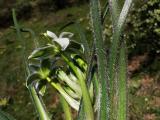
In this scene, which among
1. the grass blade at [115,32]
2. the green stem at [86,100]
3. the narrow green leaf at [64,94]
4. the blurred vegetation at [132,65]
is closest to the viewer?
the grass blade at [115,32]

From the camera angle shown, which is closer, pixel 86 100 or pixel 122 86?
pixel 122 86

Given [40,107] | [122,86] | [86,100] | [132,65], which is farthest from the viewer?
[132,65]

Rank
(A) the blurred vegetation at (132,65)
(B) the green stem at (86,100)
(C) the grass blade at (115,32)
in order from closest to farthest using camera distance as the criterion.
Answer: (C) the grass blade at (115,32) < (B) the green stem at (86,100) < (A) the blurred vegetation at (132,65)

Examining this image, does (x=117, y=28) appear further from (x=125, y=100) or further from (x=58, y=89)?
(x=58, y=89)


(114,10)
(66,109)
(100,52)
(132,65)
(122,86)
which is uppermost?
(114,10)

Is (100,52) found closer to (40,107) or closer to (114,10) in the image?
(114,10)

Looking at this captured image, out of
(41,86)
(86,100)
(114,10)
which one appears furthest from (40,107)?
(114,10)

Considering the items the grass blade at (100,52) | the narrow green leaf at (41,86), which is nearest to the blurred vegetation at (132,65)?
the narrow green leaf at (41,86)

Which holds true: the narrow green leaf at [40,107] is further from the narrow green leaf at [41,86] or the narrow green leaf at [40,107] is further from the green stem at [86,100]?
the green stem at [86,100]

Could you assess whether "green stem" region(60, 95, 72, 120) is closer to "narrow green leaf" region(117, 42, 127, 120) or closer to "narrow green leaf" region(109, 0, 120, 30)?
"narrow green leaf" region(117, 42, 127, 120)
